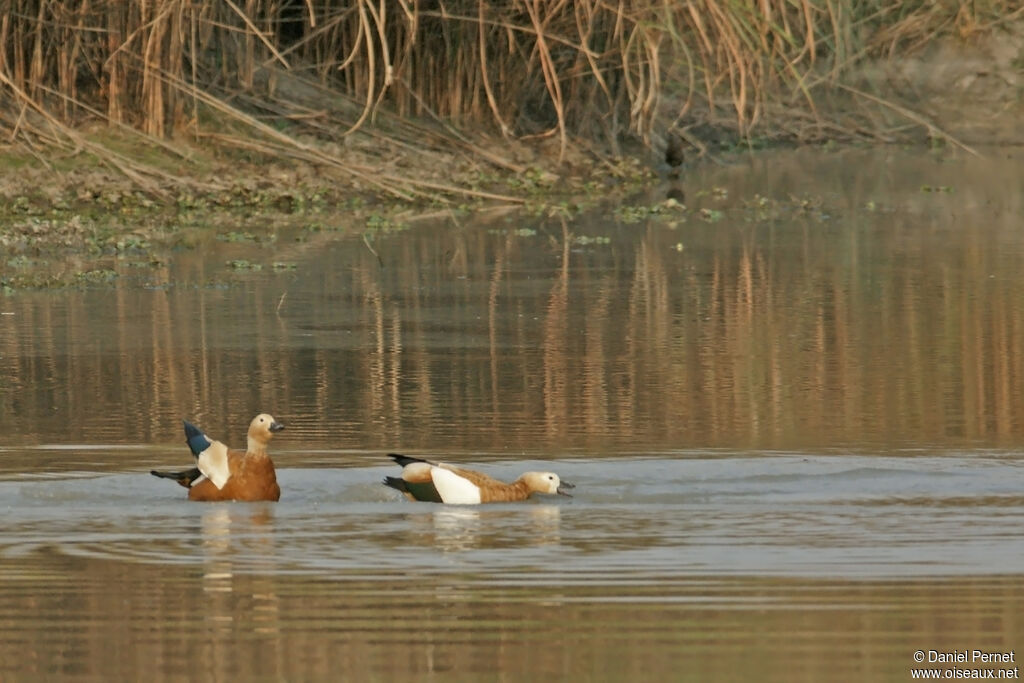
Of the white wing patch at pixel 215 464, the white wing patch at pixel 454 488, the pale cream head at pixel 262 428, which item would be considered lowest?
the white wing patch at pixel 454 488

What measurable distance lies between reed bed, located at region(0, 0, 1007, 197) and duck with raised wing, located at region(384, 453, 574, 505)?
31.0ft

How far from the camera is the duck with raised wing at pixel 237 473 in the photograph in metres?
8.28

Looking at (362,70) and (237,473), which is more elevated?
(362,70)

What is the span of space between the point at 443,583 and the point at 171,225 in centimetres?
1198

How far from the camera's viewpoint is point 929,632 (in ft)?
19.8

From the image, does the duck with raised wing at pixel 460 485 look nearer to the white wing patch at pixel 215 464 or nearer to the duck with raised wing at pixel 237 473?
the duck with raised wing at pixel 237 473

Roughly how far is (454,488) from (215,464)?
2.89 feet

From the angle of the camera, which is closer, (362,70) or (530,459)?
(530,459)

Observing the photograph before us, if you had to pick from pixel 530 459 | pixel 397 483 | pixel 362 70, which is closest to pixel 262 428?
pixel 397 483

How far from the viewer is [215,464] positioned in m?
8.36

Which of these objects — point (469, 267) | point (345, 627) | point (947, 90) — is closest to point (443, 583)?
point (345, 627)

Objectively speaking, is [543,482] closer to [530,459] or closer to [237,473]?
[530,459]

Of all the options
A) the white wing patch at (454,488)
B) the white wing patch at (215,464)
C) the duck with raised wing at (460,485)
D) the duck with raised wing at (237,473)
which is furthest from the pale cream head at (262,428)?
the white wing patch at (454,488)

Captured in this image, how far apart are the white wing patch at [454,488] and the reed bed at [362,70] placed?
9501mm
